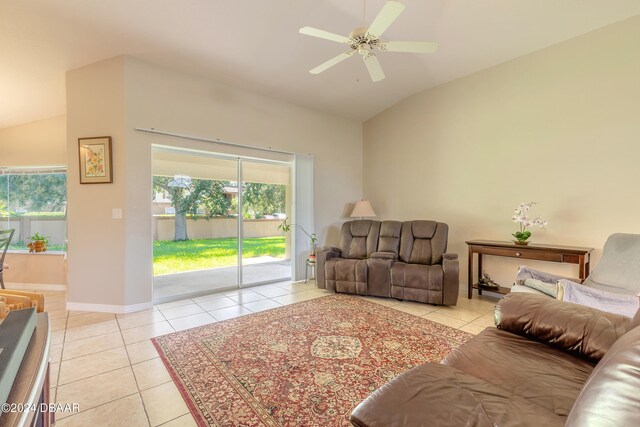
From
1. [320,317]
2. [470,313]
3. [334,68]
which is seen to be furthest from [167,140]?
[470,313]

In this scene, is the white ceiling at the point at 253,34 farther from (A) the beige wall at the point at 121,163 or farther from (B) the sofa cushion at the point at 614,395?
(B) the sofa cushion at the point at 614,395

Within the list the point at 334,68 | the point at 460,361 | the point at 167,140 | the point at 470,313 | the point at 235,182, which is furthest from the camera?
the point at 235,182

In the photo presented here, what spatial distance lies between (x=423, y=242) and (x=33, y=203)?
623cm

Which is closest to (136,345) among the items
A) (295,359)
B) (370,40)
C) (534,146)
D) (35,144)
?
(295,359)

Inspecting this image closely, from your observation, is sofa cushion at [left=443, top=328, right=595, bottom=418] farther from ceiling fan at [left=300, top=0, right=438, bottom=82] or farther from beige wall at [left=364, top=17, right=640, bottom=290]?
beige wall at [left=364, top=17, right=640, bottom=290]

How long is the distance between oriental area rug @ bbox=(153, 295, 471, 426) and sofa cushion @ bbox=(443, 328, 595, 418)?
28.9 inches

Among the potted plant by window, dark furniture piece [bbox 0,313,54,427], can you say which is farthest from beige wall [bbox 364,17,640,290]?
the potted plant by window

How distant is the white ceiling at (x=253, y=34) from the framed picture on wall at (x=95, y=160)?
3.01 ft

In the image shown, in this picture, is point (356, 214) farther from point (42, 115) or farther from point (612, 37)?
point (42, 115)

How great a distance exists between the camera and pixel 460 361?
1.43 meters

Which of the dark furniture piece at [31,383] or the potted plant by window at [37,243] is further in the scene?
the potted plant by window at [37,243]

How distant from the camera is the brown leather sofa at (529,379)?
2.05 feet

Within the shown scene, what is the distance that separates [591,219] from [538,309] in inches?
94.4

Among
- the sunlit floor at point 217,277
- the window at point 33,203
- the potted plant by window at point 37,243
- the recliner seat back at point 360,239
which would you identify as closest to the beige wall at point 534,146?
the recliner seat back at point 360,239
